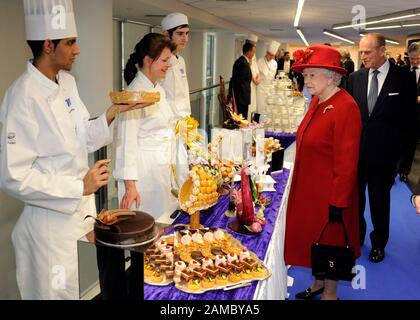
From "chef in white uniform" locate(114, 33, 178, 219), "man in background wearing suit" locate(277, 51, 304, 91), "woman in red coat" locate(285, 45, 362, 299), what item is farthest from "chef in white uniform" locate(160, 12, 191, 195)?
"man in background wearing suit" locate(277, 51, 304, 91)

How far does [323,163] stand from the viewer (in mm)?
2430

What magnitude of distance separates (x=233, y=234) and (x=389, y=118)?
197 cm

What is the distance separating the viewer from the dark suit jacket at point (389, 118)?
11.1ft

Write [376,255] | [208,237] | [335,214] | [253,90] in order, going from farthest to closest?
[253,90], [376,255], [335,214], [208,237]

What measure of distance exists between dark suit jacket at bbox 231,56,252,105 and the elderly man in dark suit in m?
3.60

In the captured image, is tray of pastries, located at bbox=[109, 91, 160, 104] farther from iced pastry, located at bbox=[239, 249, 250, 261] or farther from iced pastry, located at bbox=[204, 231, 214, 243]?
iced pastry, located at bbox=[239, 249, 250, 261]

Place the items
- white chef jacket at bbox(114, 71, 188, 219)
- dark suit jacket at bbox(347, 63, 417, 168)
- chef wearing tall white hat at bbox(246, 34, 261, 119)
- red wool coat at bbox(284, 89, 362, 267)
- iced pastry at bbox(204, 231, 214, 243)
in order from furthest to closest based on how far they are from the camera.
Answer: chef wearing tall white hat at bbox(246, 34, 261, 119)
dark suit jacket at bbox(347, 63, 417, 168)
white chef jacket at bbox(114, 71, 188, 219)
red wool coat at bbox(284, 89, 362, 267)
iced pastry at bbox(204, 231, 214, 243)

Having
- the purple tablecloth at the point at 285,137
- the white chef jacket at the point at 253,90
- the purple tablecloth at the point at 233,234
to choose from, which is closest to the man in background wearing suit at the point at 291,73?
the white chef jacket at the point at 253,90

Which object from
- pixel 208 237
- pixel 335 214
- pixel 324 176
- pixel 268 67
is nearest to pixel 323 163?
pixel 324 176

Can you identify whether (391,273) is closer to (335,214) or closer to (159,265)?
(335,214)

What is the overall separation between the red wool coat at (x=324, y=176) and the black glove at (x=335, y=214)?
0.09 ft

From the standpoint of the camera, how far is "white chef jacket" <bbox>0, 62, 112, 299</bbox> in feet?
5.52

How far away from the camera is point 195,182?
2.03 metres
